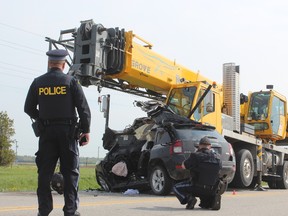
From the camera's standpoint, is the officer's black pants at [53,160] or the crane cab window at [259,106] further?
the crane cab window at [259,106]

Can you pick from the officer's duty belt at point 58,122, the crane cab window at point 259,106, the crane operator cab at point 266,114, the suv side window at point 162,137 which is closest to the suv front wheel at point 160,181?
the suv side window at point 162,137

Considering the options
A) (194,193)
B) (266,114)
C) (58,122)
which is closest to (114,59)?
(194,193)

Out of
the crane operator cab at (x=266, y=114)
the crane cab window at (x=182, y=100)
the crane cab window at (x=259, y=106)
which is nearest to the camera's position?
the crane cab window at (x=182, y=100)

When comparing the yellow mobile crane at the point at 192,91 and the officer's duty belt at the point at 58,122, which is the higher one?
the yellow mobile crane at the point at 192,91

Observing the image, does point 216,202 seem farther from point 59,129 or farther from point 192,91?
point 192,91

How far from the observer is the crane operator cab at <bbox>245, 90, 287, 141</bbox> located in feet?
55.7

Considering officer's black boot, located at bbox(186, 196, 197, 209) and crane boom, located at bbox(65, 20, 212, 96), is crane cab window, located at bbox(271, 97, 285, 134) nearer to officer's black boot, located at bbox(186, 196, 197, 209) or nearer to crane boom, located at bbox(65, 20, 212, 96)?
crane boom, located at bbox(65, 20, 212, 96)

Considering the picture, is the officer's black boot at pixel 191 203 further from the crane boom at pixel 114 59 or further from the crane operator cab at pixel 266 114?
the crane operator cab at pixel 266 114

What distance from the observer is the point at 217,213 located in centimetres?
720

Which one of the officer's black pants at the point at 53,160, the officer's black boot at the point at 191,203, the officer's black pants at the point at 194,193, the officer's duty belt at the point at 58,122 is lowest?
the officer's black boot at the point at 191,203

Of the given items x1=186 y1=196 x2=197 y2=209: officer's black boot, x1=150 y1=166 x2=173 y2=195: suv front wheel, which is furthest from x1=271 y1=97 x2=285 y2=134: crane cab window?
x1=186 y1=196 x2=197 y2=209: officer's black boot

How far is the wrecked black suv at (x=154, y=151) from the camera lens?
34.1 feet

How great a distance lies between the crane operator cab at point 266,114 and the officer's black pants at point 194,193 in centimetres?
970

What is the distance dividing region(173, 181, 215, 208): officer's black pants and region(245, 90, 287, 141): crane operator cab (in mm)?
9698
